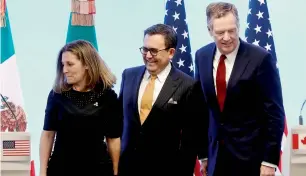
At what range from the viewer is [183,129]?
2895mm

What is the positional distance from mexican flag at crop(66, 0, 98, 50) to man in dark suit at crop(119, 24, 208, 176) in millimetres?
2441

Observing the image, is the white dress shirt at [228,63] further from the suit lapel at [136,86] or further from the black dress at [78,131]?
the black dress at [78,131]

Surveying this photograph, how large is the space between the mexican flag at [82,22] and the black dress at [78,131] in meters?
2.54

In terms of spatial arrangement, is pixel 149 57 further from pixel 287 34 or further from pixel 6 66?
pixel 287 34

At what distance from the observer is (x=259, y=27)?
5426 mm

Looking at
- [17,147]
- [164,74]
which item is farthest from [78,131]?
[17,147]

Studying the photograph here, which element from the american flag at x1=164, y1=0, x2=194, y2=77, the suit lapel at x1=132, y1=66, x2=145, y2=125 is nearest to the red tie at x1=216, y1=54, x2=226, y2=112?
the suit lapel at x1=132, y1=66, x2=145, y2=125

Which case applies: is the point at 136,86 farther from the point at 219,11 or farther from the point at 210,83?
the point at 219,11

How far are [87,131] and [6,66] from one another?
2739 millimetres

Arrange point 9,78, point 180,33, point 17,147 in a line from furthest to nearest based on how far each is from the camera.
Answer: point 180,33
point 9,78
point 17,147

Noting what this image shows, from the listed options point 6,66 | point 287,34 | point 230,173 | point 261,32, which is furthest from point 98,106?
point 287,34

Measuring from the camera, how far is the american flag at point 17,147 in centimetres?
384

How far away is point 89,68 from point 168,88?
44 centimetres

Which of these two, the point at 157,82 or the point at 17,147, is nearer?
the point at 157,82
